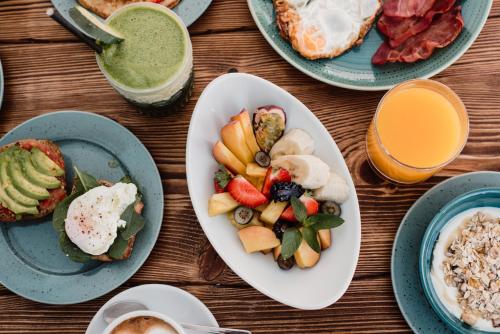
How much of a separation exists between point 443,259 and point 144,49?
3.27ft

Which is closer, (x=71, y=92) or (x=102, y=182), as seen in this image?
(x=102, y=182)

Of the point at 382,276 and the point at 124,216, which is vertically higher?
the point at 124,216

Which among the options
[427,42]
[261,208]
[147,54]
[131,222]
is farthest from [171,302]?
[427,42]

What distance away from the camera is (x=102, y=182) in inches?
67.5

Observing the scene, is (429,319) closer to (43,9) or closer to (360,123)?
(360,123)

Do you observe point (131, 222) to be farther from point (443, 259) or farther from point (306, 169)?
point (443, 259)

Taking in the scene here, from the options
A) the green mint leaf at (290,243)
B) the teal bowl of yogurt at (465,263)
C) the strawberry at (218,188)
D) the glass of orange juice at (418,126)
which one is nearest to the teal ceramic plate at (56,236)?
the strawberry at (218,188)

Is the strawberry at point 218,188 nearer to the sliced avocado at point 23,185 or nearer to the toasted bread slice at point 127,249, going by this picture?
the toasted bread slice at point 127,249

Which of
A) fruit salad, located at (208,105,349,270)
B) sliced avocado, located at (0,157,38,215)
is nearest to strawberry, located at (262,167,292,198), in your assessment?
fruit salad, located at (208,105,349,270)

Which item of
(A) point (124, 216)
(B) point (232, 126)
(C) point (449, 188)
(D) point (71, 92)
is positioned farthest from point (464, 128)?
(D) point (71, 92)

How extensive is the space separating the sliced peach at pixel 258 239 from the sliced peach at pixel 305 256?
0.21 feet

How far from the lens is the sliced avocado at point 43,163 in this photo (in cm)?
167

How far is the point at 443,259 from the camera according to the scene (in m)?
1.61

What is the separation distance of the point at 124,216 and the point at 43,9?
0.77 meters
